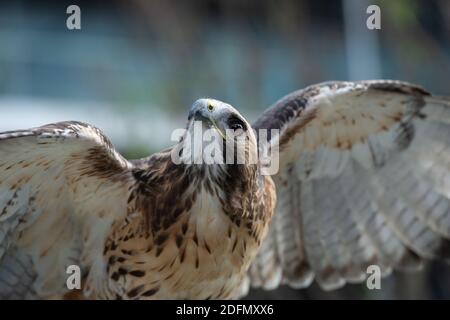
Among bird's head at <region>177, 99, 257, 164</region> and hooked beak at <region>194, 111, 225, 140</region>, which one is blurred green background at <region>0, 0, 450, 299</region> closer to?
bird's head at <region>177, 99, 257, 164</region>

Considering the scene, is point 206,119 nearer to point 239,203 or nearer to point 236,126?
point 236,126

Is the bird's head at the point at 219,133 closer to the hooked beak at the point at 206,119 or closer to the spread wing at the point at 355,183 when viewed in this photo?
the hooked beak at the point at 206,119

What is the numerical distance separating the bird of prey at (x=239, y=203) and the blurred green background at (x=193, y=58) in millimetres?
2960

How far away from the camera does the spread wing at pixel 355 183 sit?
193 inches

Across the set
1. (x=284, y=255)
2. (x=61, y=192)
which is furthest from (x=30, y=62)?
(x=61, y=192)

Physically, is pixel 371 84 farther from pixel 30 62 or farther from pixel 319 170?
pixel 30 62

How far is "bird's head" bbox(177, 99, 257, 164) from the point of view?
370cm

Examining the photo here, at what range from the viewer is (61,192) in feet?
14.3

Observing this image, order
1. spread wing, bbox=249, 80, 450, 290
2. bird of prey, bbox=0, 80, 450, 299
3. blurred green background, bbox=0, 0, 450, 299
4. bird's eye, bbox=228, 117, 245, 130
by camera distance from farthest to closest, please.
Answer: blurred green background, bbox=0, 0, 450, 299 < spread wing, bbox=249, 80, 450, 290 < bird of prey, bbox=0, 80, 450, 299 < bird's eye, bbox=228, 117, 245, 130

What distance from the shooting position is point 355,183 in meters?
5.42

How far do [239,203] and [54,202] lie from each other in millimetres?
950

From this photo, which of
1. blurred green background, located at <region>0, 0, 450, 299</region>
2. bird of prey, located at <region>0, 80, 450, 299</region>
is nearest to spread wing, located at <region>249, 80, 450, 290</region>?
bird of prey, located at <region>0, 80, 450, 299</region>

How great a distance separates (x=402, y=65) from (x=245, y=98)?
6.23 feet
